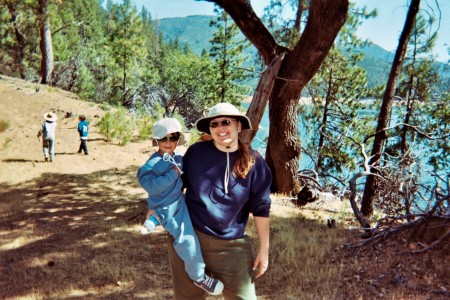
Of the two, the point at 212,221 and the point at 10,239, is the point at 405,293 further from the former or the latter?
the point at 10,239

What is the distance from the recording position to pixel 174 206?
2432 mm

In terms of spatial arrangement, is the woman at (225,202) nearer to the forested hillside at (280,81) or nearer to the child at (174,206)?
the child at (174,206)

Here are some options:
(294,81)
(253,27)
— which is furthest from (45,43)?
(294,81)

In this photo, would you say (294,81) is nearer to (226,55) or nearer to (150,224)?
(150,224)

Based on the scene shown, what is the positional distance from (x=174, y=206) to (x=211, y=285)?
1.88 feet

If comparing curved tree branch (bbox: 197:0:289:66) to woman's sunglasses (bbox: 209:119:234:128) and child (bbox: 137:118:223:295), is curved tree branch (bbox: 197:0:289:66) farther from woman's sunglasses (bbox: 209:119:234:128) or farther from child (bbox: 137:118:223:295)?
child (bbox: 137:118:223:295)

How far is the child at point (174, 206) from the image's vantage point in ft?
7.80

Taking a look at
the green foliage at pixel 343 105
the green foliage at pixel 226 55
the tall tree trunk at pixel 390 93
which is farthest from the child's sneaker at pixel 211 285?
the green foliage at pixel 226 55

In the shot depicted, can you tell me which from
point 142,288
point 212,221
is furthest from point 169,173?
point 142,288

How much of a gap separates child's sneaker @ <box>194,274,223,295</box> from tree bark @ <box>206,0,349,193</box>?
5086 mm

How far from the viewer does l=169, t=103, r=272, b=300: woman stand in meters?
2.43

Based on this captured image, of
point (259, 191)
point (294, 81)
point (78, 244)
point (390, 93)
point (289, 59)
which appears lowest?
point (78, 244)

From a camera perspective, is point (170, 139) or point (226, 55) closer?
point (170, 139)

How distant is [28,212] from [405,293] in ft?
21.8
